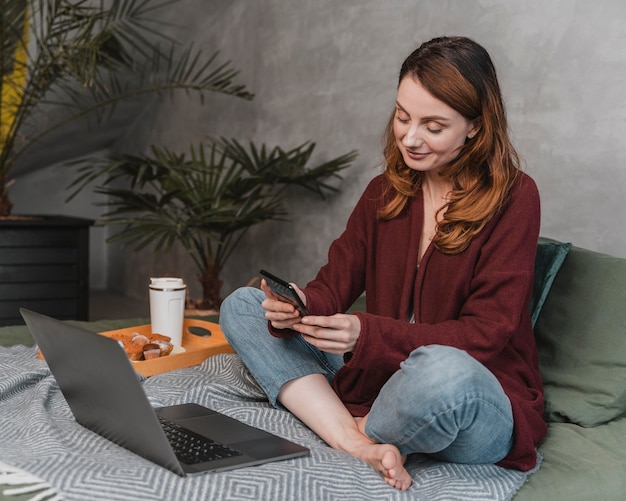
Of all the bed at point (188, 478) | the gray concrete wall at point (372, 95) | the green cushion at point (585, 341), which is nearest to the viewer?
the bed at point (188, 478)

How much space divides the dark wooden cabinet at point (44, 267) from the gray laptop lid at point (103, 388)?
245 centimetres

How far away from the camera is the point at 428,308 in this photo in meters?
1.52

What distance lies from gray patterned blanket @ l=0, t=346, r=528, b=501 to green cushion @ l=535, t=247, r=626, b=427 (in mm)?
333

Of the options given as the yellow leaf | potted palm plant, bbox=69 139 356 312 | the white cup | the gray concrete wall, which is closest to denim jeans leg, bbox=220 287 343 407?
the white cup

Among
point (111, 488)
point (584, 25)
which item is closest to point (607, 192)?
point (584, 25)

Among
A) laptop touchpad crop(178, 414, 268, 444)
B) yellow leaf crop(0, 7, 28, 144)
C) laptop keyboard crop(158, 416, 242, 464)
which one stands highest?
yellow leaf crop(0, 7, 28, 144)

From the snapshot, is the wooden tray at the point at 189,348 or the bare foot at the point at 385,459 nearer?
the bare foot at the point at 385,459

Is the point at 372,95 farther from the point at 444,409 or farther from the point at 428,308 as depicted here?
the point at 444,409

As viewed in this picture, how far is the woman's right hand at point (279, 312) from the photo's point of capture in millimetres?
1403

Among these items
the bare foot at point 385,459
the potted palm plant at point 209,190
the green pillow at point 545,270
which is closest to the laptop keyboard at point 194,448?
the bare foot at point 385,459

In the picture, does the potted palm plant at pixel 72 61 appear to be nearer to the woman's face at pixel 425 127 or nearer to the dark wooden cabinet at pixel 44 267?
the dark wooden cabinet at pixel 44 267

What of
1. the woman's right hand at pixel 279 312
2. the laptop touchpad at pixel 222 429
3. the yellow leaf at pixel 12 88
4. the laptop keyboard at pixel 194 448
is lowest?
the laptop touchpad at pixel 222 429

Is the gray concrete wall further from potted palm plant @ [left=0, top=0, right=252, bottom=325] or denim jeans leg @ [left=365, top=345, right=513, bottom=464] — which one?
denim jeans leg @ [left=365, top=345, right=513, bottom=464]

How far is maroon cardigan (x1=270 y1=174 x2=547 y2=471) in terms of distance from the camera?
1.36 metres
